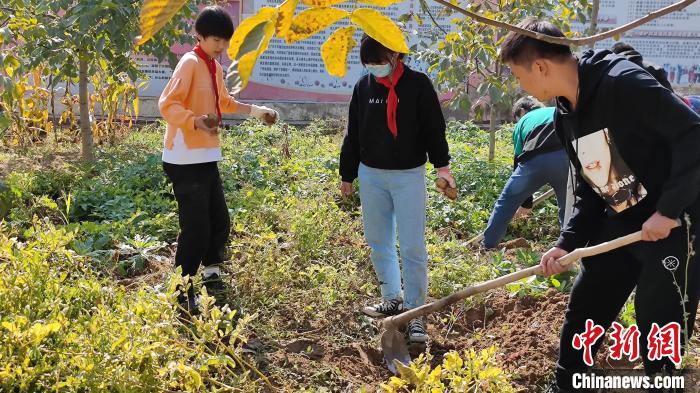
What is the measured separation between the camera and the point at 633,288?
2215mm

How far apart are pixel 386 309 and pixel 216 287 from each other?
89 centimetres

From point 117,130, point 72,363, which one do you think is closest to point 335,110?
point 117,130

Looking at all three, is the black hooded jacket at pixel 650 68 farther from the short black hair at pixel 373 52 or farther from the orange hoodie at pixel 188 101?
the orange hoodie at pixel 188 101

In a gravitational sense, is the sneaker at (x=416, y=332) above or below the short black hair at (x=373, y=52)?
below

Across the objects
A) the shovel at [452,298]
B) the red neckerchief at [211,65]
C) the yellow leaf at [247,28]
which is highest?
the yellow leaf at [247,28]

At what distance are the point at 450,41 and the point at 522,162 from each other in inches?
78.7

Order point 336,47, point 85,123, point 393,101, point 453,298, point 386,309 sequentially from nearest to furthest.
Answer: point 336,47 < point 453,298 < point 393,101 < point 386,309 < point 85,123

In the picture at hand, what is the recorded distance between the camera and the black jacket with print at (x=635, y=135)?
1822mm

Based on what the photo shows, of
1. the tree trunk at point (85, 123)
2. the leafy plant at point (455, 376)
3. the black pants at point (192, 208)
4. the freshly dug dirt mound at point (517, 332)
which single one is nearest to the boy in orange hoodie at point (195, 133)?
the black pants at point (192, 208)

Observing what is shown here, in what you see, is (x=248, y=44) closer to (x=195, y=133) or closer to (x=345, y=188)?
(x=195, y=133)

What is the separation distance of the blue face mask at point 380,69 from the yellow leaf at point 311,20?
1.87 metres

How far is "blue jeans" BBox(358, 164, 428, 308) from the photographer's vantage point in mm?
2953

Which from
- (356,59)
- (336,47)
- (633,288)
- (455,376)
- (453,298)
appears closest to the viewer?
(336,47)

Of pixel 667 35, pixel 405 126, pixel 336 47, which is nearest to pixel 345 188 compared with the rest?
pixel 405 126
